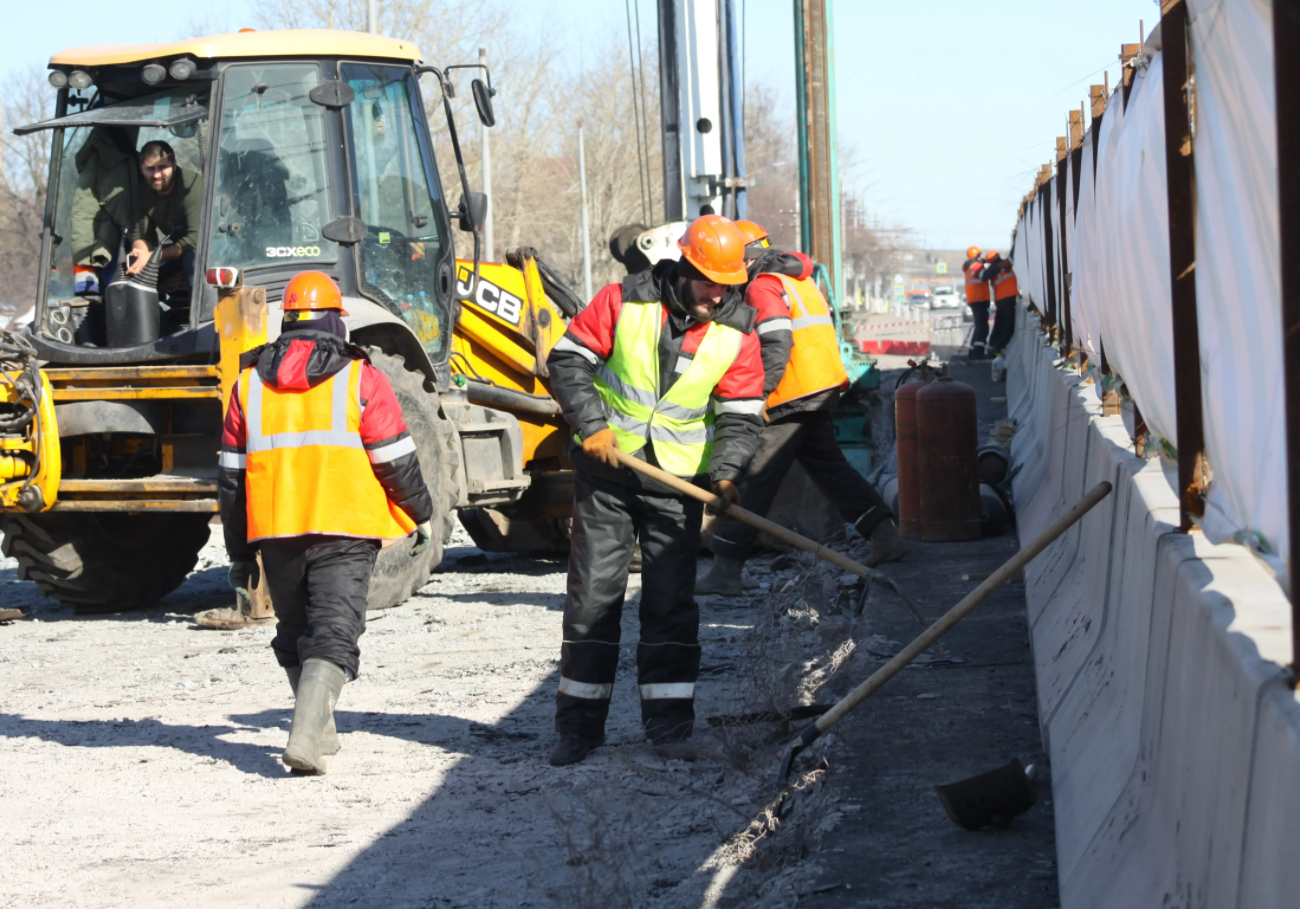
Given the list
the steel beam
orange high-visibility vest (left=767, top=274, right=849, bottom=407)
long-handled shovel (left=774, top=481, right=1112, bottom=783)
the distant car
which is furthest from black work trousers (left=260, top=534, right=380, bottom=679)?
the distant car

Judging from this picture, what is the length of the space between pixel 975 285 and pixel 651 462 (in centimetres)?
2147

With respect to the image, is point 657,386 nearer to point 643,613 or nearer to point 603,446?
point 603,446

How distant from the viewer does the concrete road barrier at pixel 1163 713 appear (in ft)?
7.20

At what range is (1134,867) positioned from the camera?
9.62ft

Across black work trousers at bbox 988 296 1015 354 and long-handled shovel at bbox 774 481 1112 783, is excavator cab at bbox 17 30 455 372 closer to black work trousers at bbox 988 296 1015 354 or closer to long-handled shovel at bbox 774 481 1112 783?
long-handled shovel at bbox 774 481 1112 783

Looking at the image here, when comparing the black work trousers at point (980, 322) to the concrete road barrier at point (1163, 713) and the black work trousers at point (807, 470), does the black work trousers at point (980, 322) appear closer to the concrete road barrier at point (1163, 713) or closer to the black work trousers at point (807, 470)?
the black work trousers at point (807, 470)

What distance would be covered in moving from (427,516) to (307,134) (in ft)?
12.5

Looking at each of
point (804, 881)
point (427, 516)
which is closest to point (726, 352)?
point (427, 516)

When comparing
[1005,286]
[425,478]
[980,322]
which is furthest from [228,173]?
[980,322]

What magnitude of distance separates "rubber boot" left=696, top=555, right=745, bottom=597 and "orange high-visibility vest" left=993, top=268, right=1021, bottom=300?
15420mm

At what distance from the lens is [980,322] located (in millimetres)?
26766

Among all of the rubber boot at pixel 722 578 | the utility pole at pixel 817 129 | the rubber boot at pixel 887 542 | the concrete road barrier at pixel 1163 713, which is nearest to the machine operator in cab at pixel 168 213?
the rubber boot at pixel 722 578

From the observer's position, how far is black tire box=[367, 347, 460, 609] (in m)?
8.86

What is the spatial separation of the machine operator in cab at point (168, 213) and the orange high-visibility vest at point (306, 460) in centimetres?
331
